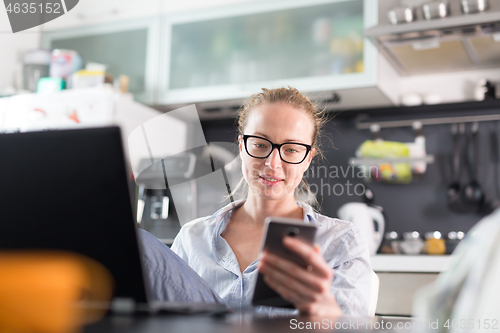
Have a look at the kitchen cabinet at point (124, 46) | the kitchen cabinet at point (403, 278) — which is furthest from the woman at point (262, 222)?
the kitchen cabinet at point (124, 46)

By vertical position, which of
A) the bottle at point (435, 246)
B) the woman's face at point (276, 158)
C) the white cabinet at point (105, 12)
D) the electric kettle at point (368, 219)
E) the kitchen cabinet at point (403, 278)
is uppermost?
the white cabinet at point (105, 12)

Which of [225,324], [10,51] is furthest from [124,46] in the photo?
[225,324]

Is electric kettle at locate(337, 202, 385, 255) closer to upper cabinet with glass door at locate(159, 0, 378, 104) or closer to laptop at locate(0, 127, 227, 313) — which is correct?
upper cabinet with glass door at locate(159, 0, 378, 104)

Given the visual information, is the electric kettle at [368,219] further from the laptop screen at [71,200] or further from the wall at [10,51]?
the wall at [10,51]

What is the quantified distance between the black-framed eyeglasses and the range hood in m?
0.93

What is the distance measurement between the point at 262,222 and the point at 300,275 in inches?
26.1

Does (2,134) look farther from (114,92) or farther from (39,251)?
(114,92)

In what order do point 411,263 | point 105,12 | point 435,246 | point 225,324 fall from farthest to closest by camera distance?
point 105,12, point 435,246, point 411,263, point 225,324

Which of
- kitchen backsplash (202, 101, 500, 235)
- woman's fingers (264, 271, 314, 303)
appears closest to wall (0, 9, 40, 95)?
kitchen backsplash (202, 101, 500, 235)

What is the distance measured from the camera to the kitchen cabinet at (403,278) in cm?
192

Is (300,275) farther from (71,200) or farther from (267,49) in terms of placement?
(267,49)

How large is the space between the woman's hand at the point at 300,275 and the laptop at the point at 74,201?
6.5 inches

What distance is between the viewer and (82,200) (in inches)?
20.4

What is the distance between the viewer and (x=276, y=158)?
1.24m
